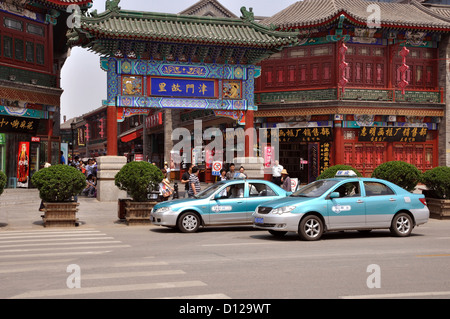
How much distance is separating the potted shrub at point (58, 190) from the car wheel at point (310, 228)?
7.00 m

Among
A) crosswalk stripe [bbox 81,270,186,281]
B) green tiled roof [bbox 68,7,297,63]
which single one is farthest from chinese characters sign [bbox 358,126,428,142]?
crosswalk stripe [bbox 81,270,186,281]

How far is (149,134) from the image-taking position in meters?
55.2

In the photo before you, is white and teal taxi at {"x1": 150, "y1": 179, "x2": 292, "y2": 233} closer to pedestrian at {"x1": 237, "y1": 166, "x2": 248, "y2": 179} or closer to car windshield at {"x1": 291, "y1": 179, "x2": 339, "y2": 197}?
car windshield at {"x1": 291, "y1": 179, "x2": 339, "y2": 197}

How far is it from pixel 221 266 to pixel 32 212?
12.6m

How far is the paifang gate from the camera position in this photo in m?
23.4

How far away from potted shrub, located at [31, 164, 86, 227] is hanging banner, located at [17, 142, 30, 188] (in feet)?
35.3

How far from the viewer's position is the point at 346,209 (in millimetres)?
13414

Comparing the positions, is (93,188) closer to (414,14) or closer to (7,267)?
(7,267)

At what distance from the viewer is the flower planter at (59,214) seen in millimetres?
16422

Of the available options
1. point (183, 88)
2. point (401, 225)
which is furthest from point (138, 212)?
point (183, 88)

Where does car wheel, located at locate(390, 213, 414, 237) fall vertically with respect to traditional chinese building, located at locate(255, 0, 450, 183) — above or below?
below

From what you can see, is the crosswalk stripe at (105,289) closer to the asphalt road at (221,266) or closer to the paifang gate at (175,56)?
the asphalt road at (221,266)

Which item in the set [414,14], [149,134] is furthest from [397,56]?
[149,134]

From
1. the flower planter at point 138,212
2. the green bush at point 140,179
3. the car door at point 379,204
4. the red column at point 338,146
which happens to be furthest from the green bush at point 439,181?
the red column at point 338,146
